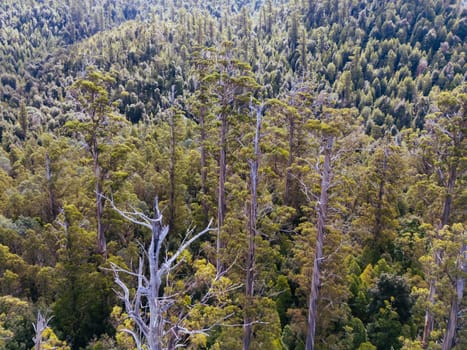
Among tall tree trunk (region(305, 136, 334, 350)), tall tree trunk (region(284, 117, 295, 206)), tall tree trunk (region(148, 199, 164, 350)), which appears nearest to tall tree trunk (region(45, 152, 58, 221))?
tall tree trunk (region(284, 117, 295, 206))

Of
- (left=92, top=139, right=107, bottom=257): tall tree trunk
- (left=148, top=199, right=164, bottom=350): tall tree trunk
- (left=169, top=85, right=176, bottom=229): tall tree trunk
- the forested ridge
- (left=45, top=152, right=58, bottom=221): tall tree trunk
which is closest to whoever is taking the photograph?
(left=148, top=199, right=164, bottom=350): tall tree trunk

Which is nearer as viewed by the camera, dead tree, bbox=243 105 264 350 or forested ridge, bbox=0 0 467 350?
forested ridge, bbox=0 0 467 350

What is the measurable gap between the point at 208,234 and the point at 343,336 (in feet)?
37.6

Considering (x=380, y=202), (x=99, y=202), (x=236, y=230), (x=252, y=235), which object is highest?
(x=252, y=235)

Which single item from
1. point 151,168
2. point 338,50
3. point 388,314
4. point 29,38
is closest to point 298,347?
point 388,314

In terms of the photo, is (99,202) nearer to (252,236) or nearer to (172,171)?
(172,171)

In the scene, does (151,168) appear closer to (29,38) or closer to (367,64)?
(367,64)

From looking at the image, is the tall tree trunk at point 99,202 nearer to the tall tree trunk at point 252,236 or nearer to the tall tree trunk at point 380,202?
the tall tree trunk at point 252,236

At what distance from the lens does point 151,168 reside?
30.4 m

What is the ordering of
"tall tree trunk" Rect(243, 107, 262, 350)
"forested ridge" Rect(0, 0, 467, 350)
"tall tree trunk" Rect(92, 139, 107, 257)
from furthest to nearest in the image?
1. "tall tree trunk" Rect(92, 139, 107, 257)
2. "tall tree trunk" Rect(243, 107, 262, 350)
3. "forested ridge" Rect(0, 0, 467, 350)

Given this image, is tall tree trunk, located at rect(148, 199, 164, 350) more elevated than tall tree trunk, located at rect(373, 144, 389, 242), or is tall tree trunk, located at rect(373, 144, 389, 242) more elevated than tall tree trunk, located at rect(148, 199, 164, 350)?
tall tree trunk, located at rect(148, 199, 164, 350)

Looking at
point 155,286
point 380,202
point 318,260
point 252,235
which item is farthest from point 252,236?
point 380,202

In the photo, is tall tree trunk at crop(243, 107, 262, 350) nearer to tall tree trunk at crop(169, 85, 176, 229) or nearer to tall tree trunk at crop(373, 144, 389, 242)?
tall tree trunk at crop(169, 85, 176, 229)

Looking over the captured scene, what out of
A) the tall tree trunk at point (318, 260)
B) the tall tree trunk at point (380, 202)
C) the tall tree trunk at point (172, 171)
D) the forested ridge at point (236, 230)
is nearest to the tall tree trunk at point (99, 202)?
the forested ridge at point (236, 230)
